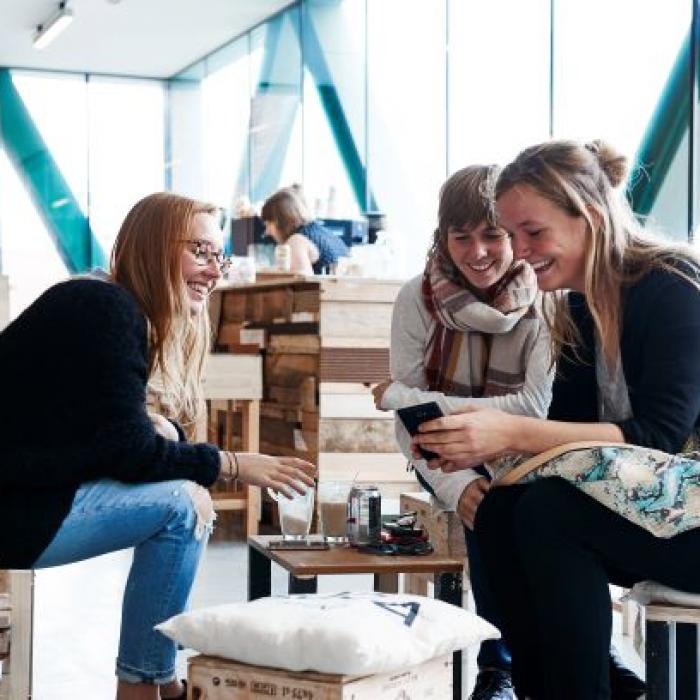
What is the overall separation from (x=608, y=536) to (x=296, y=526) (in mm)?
827

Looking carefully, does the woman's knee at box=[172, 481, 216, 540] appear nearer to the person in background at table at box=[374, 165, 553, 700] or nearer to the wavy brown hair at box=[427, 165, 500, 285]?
the person in background at table at box=[374, 165, 553, 700]

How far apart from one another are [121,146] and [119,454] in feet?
39.2

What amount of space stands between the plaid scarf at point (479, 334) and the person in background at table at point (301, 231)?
3.55m

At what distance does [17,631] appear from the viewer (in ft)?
9.05

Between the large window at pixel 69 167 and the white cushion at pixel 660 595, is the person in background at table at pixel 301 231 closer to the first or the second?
the white cushion at pixel 660 595

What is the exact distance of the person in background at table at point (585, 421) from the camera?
2070 mm

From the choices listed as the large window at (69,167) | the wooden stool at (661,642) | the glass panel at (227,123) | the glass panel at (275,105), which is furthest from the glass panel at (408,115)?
the wooden stool at (661,642)

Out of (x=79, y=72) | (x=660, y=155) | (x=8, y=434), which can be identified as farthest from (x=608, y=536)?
(x=79, y=72)

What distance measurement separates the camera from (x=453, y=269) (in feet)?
9.54

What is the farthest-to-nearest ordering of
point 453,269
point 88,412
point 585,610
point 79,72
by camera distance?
point 79,72, point 453,269, point 88,412, point 585,610

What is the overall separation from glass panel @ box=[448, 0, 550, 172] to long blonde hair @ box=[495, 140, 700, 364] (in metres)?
4.52

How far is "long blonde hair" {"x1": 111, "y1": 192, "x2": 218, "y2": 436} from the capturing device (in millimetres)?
2465

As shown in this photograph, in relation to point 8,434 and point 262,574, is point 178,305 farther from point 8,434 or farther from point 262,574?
point 262,574

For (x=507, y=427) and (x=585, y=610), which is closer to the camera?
(x=585, y=610)
